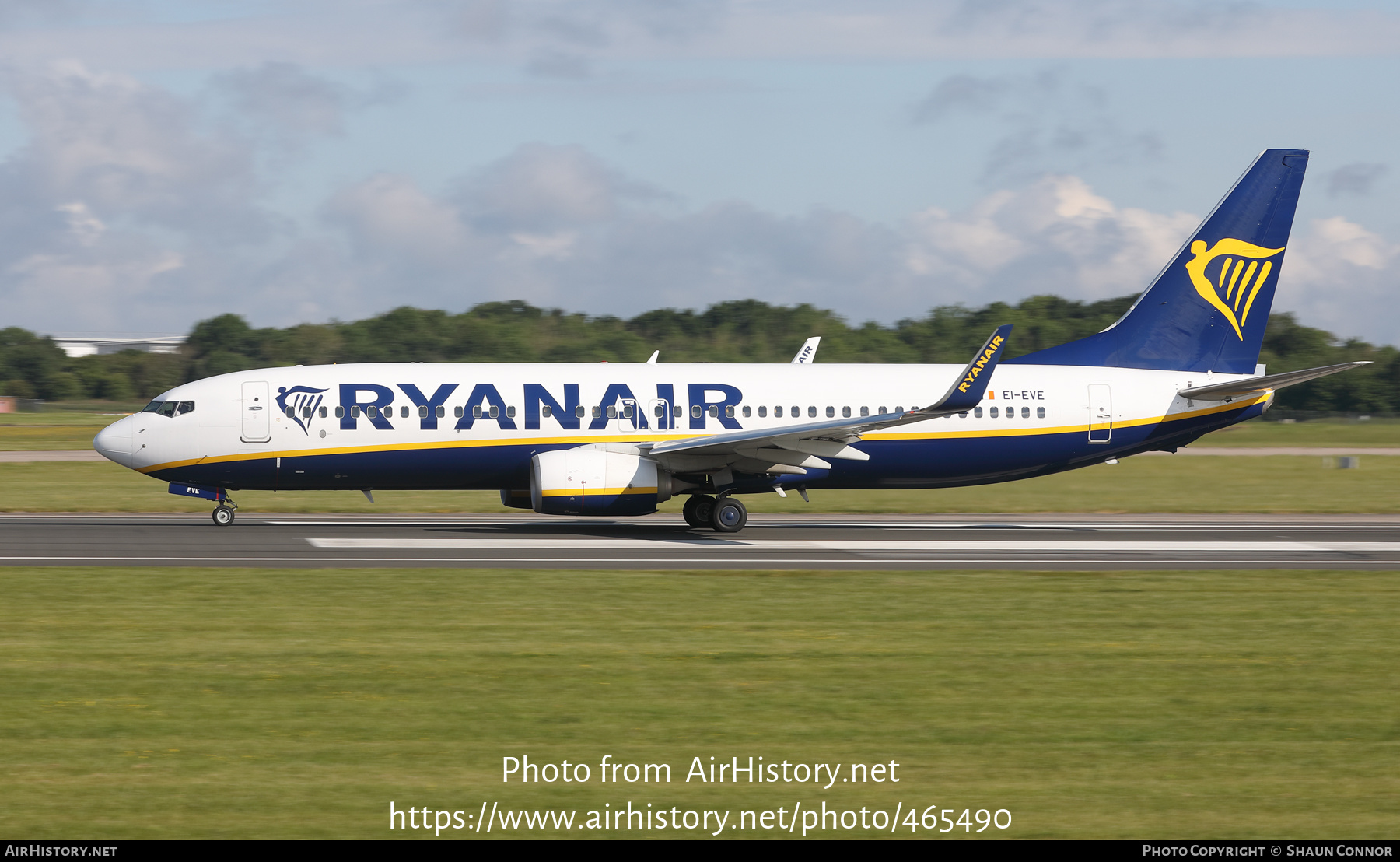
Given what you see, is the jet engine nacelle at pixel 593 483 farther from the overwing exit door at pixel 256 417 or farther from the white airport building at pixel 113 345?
the white airport building at pixel 113 345

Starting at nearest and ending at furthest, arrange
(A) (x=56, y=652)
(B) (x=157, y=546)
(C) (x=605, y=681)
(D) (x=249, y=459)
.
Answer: (C) (x=605, y=681) → (A) (x=56, y=652) → (B) (x=157, y=546) → (D) (x=249, y=459)

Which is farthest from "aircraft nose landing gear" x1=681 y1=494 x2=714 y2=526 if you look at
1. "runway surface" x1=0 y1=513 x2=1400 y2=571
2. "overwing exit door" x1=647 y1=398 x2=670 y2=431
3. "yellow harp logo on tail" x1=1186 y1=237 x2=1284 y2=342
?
"yellow harp logo on tail" x1=1186 y1=237 x2=1284 y2=342

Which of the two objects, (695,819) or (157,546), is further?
(157,546)

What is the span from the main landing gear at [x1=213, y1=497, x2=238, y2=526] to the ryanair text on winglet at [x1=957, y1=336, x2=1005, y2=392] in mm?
15831

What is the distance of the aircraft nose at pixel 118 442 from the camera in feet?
93.4

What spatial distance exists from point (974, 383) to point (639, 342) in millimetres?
65718

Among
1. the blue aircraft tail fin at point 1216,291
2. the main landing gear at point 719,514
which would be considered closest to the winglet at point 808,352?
the blue aircraft tail fin at point 1216,291

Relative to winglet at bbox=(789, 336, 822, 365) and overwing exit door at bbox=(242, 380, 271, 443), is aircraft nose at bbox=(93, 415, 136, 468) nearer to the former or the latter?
overwing exit door at bbox=(242, 380, 271, 443)

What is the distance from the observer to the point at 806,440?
2884 cm

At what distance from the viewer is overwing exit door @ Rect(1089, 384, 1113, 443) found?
3162cm

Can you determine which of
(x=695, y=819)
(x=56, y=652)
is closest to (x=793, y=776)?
(x=695, y=819)

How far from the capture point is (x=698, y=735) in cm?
1055

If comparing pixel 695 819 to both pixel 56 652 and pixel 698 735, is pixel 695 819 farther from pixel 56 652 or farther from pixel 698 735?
pixel 56 652

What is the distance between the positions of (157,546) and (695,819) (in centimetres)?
1833
